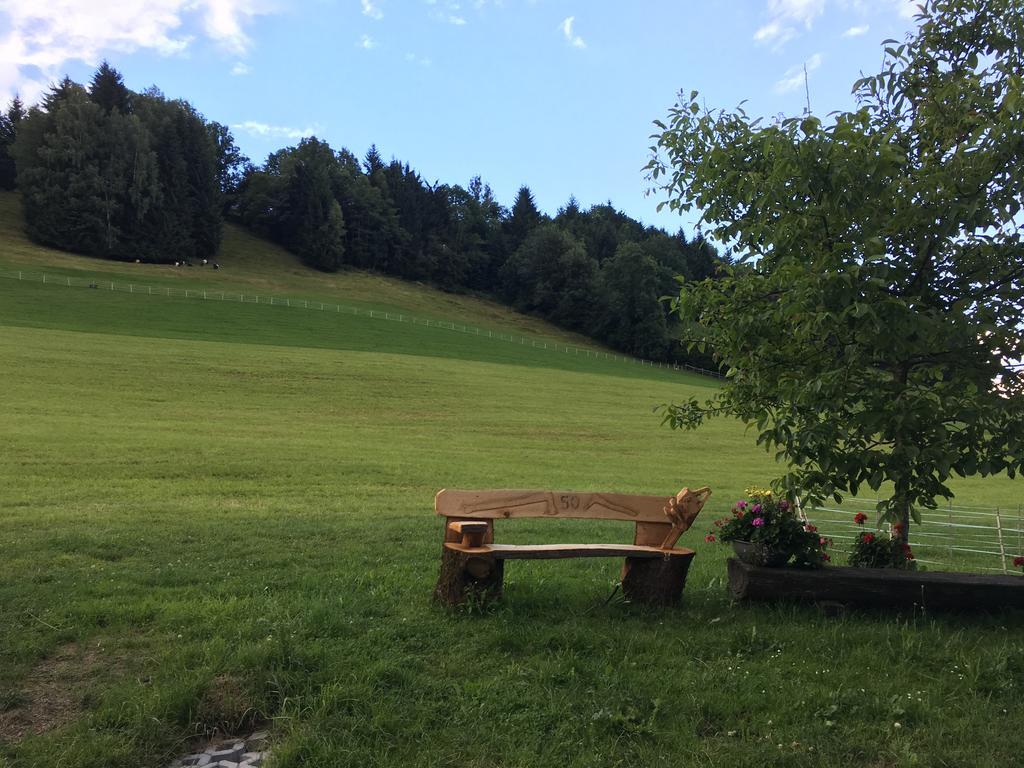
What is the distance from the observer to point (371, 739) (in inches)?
141

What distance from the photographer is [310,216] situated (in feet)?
315

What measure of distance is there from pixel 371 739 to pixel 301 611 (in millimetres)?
1759

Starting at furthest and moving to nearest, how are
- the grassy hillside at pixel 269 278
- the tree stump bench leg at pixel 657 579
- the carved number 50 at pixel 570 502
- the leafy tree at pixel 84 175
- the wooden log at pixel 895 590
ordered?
the leafy tree at pixel 84 175, the grassy hillside at pixel 269 278, the carved number 50 at pixel 570 502, the tree stump bench leg at pixel 657 579, the wooden log at pixel 895 590

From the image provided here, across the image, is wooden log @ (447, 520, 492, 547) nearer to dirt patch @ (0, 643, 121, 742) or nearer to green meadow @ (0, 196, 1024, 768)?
green meadow @ (0, 196, 1024, 768)

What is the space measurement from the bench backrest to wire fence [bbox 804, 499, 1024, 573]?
148 inches

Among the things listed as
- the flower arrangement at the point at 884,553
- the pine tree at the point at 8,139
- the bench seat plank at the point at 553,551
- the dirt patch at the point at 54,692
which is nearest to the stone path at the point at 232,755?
the dirt patch at the point at 54,692

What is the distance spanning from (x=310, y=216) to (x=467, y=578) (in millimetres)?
97595

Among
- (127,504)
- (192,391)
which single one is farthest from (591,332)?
(127,504)

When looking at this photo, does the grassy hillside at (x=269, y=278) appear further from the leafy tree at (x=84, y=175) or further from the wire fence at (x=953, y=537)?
the wire fence at (x=953, y=537)

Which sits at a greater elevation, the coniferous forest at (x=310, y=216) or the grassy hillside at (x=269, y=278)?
the coniferous forest at (x=310, y=216)

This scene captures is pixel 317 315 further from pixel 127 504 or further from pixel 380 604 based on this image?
pixel 380 604

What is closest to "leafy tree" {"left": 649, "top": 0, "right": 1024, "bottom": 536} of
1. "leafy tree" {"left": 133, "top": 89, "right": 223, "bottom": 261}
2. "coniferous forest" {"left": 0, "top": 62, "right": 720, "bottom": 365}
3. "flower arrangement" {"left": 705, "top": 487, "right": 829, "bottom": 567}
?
"flower arrangement" {"left": 705, "top": 487, "right": 829, "bottom": 567}

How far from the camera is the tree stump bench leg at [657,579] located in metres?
5.69

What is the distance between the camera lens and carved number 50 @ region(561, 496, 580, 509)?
616 cm
